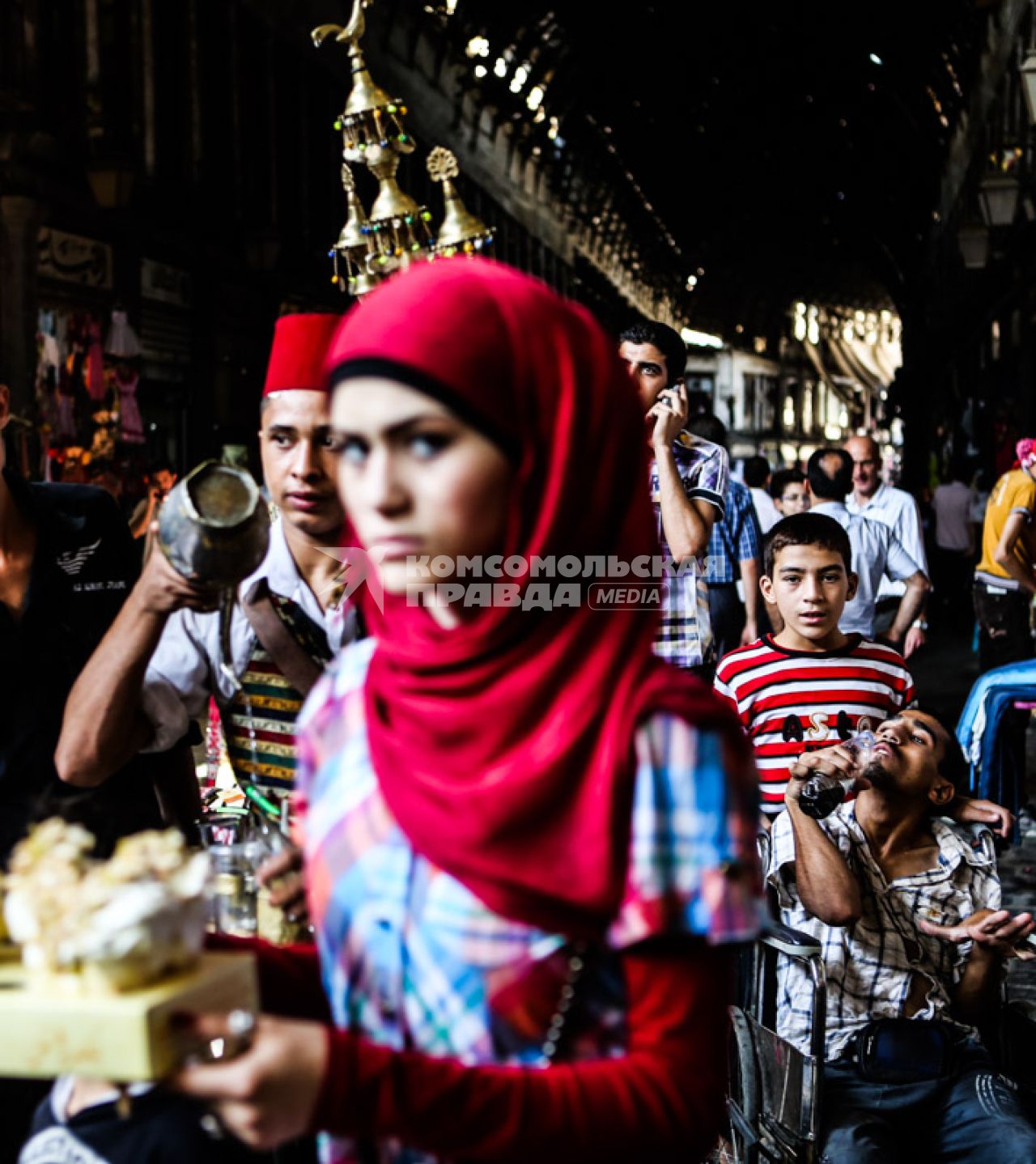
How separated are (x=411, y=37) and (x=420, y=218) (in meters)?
20.1

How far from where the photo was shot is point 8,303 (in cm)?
1181

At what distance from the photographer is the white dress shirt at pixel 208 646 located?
264cm

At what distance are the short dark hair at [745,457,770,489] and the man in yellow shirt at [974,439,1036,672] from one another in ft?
10.3

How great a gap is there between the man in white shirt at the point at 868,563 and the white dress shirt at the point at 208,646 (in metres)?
5.49

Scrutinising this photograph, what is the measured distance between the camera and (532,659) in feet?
5.11

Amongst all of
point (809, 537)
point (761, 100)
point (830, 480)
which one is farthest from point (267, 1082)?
point (761, 100)

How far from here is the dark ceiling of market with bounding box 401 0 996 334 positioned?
29766 millimetres

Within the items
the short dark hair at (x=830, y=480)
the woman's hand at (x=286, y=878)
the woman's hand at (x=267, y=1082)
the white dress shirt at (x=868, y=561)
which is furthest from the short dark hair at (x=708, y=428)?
the woman's hand at (x=267, y=1082)

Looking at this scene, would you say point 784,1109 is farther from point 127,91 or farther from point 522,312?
point 127,91

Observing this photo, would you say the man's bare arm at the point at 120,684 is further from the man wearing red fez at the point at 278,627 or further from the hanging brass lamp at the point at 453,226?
the hanging brass lamp at the point at 453,226

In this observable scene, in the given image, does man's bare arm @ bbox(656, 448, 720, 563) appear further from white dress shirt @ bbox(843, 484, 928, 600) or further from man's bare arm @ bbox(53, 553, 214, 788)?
white dress shirt @ bbox(843, 484, 928, 600)

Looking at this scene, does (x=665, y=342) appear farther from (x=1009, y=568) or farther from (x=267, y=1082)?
(x=1009, y=568)

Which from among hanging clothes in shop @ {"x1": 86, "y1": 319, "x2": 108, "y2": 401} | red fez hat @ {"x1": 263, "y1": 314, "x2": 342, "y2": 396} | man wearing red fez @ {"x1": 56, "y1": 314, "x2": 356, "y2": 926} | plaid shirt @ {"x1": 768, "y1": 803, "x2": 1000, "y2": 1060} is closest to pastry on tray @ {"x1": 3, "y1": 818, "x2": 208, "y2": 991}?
man wearing red fez @ {"x1": 56, "y1": 314, "x2": 356, "y2": 926}

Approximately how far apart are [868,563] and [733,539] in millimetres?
854
